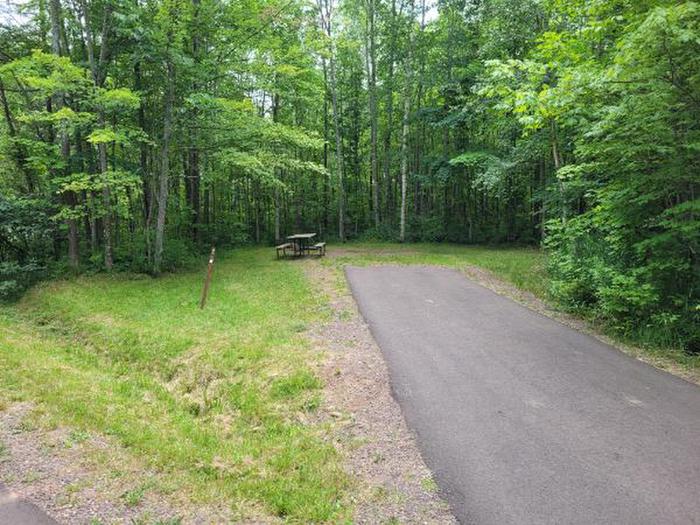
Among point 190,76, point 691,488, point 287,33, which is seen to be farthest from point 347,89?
point 691,488

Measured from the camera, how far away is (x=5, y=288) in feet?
33.9

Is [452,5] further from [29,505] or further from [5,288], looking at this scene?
[29,505]

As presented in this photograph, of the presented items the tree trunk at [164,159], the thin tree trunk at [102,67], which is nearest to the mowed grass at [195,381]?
the tree trunk at [164,159]

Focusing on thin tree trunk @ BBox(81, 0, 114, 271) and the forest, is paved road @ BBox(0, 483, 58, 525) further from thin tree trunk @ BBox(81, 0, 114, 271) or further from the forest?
thin tree trunk @ BBox(81, 0, 114, 271)

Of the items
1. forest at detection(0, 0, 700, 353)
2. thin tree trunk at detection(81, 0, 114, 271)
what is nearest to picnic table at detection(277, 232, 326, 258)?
forest at detection(0, 0, 700, 353)

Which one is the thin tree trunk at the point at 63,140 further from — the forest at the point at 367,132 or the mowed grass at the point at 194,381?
the mowed grass at the point at 194,381

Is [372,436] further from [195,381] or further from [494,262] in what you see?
[494,262]

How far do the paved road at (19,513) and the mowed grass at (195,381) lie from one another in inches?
23.1

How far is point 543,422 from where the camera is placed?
13.4 ft

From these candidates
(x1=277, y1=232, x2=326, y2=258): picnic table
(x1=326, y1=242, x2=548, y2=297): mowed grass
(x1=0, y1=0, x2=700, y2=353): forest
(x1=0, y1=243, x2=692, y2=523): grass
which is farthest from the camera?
(x1=277, y1=232, x2=326, y2=258): picnic table

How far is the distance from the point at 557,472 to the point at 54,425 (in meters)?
5.04

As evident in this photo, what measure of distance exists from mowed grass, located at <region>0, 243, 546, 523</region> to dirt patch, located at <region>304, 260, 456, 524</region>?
0.59 ft

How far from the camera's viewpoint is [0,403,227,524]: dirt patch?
10.2 ft

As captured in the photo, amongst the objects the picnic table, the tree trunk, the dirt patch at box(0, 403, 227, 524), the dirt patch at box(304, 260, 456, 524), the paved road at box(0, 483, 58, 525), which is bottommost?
the dirt patch at box(0, 403, 227, 524)
